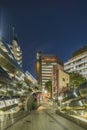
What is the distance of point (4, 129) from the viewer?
71.6 feet

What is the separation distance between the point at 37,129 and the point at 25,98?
3236 cm

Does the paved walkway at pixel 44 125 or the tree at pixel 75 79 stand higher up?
the tree at pixel 75 79

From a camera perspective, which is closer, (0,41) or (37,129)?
(37,129)

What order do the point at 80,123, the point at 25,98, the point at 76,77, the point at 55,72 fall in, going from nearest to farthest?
the point at 80,123 → the point at 25,98 → the point at 76,77 → the point at 55,72

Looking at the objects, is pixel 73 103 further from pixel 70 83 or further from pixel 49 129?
pixel 70 83

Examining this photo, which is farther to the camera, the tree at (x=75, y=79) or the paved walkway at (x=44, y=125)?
the tree at (x=75, y=79)

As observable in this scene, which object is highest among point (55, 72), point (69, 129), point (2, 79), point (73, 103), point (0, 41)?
point (55, 72)

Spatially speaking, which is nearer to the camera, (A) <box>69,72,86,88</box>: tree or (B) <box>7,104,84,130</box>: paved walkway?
(B) <box>7,104,84,130</box>: paved walkway

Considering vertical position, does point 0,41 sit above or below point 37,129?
above

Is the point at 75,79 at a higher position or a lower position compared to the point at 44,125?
higher

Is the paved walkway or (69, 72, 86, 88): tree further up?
(69, 72, 86, 88): tree

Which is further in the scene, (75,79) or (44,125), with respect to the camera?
(75,79)

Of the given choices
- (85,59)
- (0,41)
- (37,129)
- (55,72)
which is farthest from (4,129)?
(85,59)

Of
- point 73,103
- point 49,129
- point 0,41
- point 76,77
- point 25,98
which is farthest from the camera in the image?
point 76,77
